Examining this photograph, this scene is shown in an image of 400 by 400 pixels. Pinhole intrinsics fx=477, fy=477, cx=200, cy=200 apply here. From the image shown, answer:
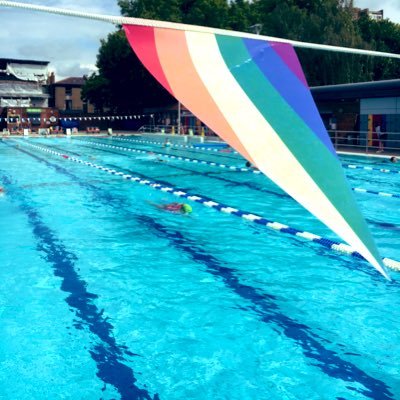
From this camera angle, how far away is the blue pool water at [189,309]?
170 inches

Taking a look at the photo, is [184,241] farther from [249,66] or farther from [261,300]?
[249,66]

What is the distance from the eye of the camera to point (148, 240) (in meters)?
8.94

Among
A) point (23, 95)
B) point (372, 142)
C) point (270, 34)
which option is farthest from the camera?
point (23, 95)

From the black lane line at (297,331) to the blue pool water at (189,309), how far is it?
17 mm

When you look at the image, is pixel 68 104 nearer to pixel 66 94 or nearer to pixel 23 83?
pixel 66 94

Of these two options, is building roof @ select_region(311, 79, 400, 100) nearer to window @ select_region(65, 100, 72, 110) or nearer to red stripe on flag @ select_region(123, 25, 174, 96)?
red stripe on flag @ select_region(123, 25, 174, 96)

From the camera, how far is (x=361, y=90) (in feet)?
79.8

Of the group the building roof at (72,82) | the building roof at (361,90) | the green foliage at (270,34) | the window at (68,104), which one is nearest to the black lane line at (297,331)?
the building roof at (361,90)

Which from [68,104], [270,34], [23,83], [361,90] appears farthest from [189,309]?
[68,104]

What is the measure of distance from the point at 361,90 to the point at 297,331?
21.5 m

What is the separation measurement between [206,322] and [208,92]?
113 inches

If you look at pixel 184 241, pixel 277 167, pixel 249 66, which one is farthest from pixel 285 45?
pixel 184 241

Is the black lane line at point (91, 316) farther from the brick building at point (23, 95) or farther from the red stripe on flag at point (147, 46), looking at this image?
the brick building at point (23, 95)

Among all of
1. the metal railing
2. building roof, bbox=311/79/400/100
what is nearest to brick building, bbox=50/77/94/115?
building roof, bbox=311/79/400/100
